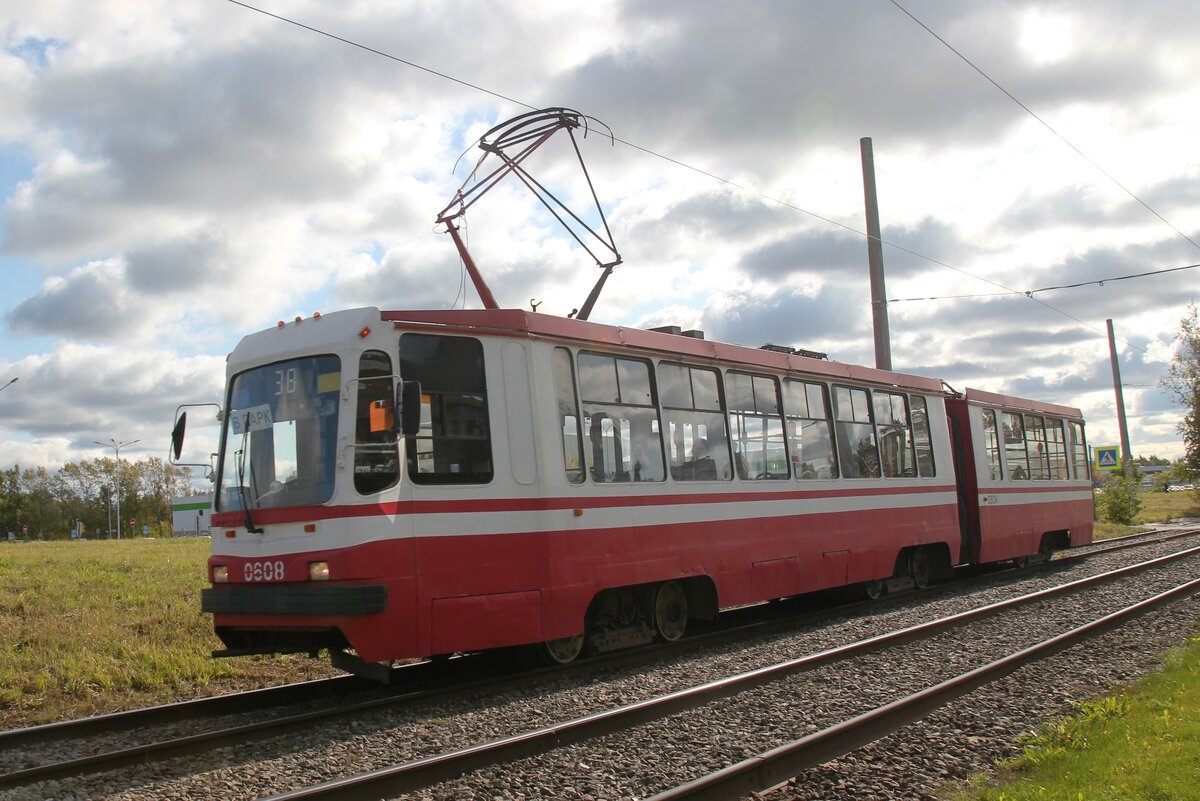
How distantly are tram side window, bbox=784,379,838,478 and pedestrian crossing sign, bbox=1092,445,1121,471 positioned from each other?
28.7 meters

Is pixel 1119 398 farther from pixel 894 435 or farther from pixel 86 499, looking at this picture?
pixel 86 499

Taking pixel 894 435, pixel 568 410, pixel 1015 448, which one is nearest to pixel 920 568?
pixel 894 435

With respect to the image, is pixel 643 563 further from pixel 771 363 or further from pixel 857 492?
pixel 857 492

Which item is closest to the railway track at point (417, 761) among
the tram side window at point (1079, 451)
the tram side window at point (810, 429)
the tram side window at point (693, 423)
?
the tram side window at point (693, 423)

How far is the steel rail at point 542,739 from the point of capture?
5.12 meters

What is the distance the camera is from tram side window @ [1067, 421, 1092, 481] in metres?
19.8

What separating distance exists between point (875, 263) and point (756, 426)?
403 inches

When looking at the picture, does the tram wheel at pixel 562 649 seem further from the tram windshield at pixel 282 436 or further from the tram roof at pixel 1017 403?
the tram roof at pixel 1017 403

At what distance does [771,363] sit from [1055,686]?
192 inches

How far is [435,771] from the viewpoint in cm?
546

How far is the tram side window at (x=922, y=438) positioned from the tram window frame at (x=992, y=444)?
2.11 m

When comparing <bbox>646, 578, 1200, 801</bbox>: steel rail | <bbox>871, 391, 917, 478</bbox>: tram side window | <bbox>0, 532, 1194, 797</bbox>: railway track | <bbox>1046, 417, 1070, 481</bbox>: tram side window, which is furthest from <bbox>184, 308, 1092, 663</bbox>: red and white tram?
<bbox>1046, 417, 1070, 481</bbox>: tram side window

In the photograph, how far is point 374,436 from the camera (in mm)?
7707

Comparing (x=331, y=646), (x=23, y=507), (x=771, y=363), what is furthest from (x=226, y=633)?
(x=23, y=507)
